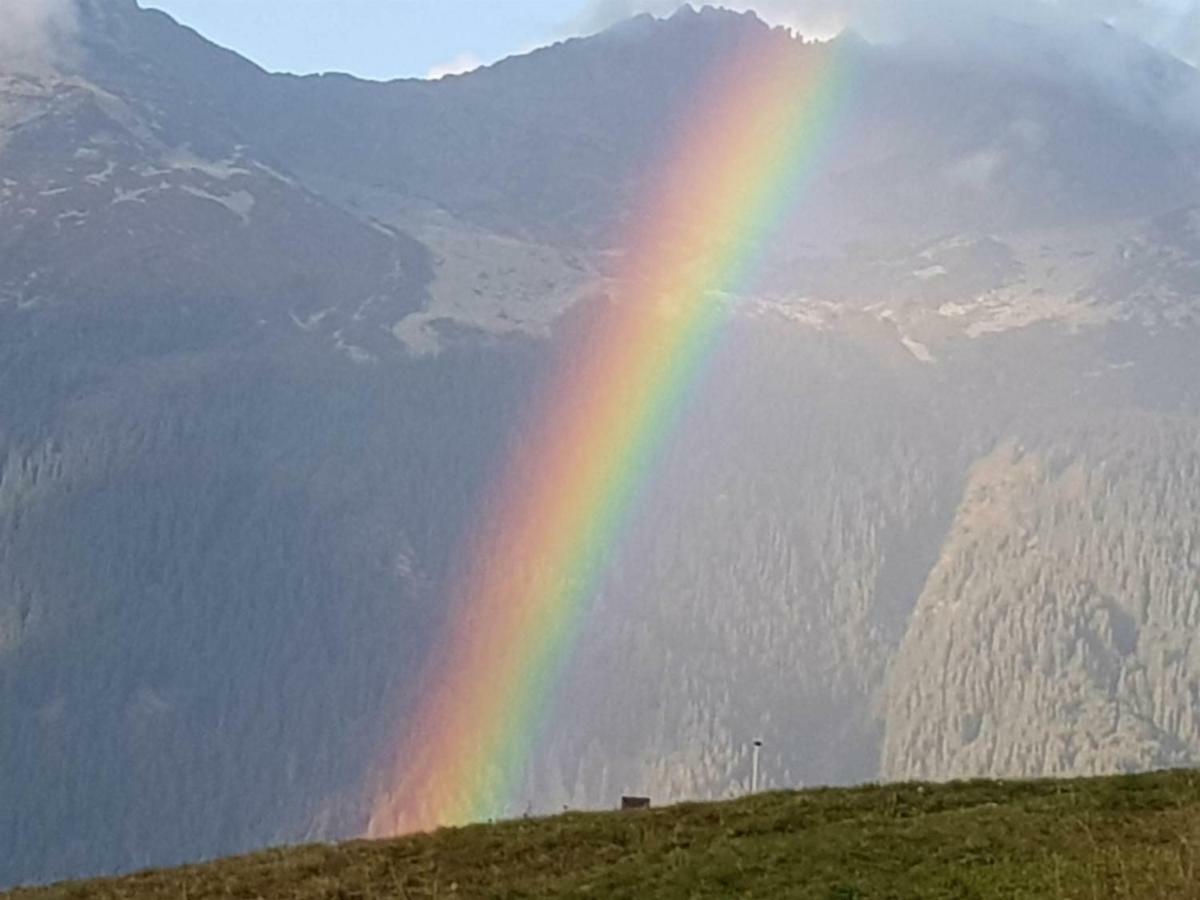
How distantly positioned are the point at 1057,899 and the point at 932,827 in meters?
A: 7.94

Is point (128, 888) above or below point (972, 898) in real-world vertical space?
below

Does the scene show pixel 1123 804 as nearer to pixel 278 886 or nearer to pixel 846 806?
pixel 846 806

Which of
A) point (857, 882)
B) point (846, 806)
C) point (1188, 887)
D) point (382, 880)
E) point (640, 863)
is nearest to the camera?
point (1188, 887)

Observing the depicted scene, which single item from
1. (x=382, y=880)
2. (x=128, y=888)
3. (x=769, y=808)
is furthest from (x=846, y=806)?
(x=128, y=888)

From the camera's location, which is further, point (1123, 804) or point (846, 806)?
point (846, 806)

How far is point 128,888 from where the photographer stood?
35.6 meters

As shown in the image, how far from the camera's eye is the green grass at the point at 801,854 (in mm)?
24562

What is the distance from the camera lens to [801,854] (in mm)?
28375

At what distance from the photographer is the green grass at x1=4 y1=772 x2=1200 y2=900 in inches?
967

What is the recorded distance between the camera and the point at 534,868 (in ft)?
101

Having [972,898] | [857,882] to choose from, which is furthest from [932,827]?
[972,898]

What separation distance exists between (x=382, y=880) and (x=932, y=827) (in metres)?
10.5

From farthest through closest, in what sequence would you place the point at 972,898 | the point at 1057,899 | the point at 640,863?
the point at 640,863, the point at 972,898, the point at 1057,899

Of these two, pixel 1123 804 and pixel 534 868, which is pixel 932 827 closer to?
pixel 1123 804
